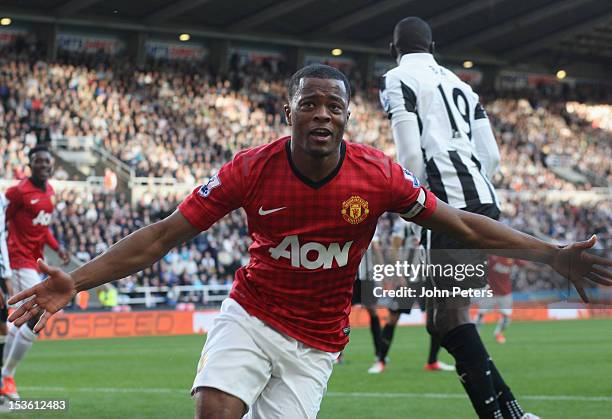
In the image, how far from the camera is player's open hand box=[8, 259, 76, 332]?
4371 mm

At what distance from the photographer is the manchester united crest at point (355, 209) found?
4.84 m

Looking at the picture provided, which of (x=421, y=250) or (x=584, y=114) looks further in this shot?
(x=584, y=114)

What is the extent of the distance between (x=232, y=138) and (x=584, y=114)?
21.4m

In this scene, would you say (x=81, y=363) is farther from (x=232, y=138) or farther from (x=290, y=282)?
(x=232, y=138)

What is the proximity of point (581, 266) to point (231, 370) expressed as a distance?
5.30ft

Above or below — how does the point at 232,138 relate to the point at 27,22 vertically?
below

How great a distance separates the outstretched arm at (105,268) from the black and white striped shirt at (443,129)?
2.33 meters

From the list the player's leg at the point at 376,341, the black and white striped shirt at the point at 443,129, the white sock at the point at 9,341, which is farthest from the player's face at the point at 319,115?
the player's leg at the point at 376,341

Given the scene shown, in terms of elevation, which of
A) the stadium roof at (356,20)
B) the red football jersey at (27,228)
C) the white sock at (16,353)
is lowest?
the white sock at (16,353)

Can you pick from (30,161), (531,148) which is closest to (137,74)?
(531,148)

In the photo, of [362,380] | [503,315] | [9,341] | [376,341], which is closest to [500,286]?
[503,315]

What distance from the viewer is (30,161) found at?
10.6 m

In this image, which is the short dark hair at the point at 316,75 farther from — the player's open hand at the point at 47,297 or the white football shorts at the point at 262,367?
the player's open hand at the point at 47,297

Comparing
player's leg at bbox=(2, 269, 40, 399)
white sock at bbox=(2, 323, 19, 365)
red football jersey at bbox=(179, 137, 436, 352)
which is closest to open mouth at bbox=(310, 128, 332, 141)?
red football jersey at bbox=(179, 137, 436, 352)
